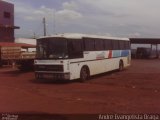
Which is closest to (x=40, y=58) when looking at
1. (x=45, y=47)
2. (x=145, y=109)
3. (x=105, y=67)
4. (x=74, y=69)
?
(x=45, y=47)

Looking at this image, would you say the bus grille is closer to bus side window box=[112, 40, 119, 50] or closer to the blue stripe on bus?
the blue stripe on bus

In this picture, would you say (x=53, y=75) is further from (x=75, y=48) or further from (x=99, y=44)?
(x=99, y=44)

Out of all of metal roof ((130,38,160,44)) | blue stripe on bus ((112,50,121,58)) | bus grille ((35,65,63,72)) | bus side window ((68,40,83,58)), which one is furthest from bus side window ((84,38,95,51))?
metal roof ((130,38,160,44))

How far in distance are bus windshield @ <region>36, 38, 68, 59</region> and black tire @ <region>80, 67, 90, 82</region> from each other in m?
1.98

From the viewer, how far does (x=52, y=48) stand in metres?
20.0

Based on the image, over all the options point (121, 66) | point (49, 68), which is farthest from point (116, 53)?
point (49, 68)

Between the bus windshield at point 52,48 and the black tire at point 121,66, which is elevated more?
the bus windshield at point 52,48

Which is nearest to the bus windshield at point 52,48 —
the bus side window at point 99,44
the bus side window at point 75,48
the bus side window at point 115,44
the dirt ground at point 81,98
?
the bus side window at point 75,48

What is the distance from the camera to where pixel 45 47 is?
66.9 feet

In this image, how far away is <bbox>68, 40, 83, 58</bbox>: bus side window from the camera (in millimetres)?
19914

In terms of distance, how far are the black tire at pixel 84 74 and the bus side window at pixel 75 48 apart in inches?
36.8

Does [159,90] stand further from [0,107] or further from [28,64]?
[28,64]

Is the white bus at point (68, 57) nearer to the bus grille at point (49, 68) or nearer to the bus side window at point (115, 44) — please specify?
the bus grille at point (49, 68)

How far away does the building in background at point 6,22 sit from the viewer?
4497cm
